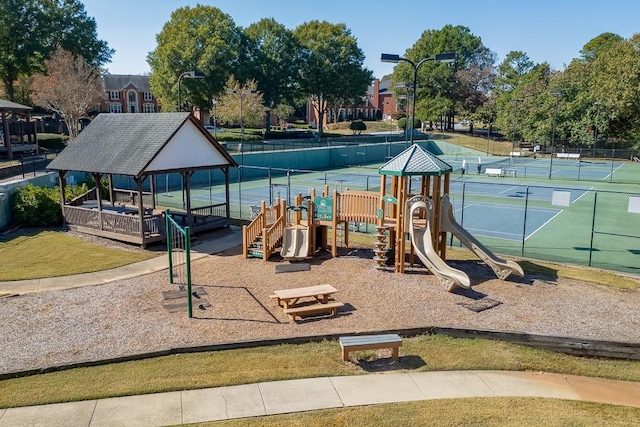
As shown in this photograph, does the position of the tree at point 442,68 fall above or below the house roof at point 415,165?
above

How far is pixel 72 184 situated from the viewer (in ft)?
87.0

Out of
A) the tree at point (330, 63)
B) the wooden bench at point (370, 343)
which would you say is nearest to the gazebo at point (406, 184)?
the wooden bench at point (370, 343)

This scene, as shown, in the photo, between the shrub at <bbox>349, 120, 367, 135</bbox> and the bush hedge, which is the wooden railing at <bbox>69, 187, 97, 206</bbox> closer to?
the bush hedge

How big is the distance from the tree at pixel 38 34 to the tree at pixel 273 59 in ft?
67.4

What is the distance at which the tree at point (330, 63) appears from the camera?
77688mm

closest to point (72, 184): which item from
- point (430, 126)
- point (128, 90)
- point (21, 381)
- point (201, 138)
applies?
point (201, 138)

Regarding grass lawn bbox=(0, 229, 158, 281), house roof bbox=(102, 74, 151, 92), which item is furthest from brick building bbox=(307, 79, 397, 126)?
grass lawn bbox=(0, 229, 158, 281)

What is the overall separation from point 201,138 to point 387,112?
116 metres

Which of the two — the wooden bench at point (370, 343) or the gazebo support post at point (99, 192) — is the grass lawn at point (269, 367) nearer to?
the wooden bench at point (370, 343)

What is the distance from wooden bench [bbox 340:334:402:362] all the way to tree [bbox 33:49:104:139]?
149 ft

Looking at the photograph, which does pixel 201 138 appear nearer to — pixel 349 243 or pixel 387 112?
pixel 349 243

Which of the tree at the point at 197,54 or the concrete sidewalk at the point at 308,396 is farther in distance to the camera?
the tree at the point at 197,54

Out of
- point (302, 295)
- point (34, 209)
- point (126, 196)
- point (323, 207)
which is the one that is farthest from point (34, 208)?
point (302, 295)

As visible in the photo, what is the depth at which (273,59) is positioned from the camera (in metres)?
72.4
